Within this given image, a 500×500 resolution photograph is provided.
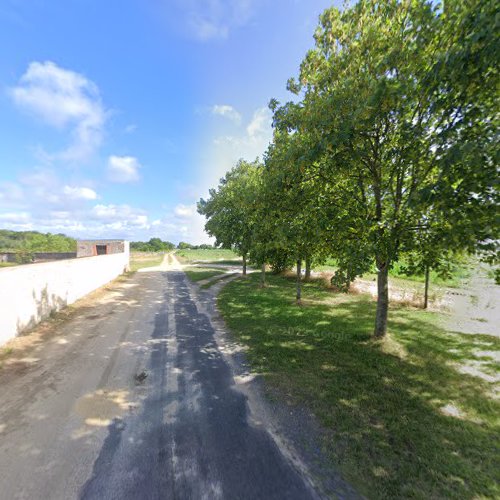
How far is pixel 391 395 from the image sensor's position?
5.17 metres

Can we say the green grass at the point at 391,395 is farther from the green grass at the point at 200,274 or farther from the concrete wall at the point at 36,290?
the green grass at the point at 200,274

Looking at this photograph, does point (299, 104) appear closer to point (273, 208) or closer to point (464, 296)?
point (273, 208)

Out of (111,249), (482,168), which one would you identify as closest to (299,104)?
(482,168)

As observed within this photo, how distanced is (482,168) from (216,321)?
9.29m

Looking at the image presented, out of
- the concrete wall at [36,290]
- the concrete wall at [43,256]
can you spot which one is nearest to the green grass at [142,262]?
the concrete wall at [43,256]

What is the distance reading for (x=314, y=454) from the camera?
362 centimetres

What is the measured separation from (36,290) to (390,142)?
1298cm

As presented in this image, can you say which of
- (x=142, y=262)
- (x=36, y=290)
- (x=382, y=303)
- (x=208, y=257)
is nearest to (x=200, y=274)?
(x=36, y=290)

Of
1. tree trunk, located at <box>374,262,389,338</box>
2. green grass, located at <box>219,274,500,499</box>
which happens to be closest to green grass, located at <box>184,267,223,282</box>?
green grass, located at <box>219,274,500,499</box>

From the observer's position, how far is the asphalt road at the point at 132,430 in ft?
10.3

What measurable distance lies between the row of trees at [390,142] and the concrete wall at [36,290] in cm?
797

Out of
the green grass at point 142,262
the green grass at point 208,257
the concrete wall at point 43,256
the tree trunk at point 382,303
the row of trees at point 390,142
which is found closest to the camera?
the row of trees at point 390,142

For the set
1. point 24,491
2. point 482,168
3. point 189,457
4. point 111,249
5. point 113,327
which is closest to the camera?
point 24,491

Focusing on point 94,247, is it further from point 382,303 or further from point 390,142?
point 390,142
